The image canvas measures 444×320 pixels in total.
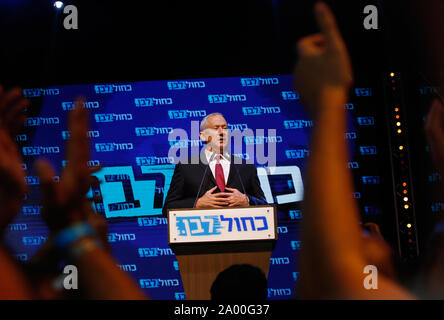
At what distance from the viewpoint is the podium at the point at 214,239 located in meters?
2.85

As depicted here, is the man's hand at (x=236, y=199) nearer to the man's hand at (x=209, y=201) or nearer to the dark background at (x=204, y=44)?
the man's hand at (x=209, y=201)

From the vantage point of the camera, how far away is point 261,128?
5.50 metres

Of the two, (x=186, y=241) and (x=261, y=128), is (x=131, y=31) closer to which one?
(x=261, y=128)

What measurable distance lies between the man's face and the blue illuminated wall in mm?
1468

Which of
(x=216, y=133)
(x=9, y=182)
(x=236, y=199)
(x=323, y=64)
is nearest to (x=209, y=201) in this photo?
(x=236, y=199)

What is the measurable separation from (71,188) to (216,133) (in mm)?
3127

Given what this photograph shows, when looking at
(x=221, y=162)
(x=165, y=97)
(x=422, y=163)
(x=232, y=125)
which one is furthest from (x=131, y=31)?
(x=422, y=163)

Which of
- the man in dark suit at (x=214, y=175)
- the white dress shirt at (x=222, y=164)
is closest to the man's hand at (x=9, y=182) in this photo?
the man in dark suit at (x=214, y=175)

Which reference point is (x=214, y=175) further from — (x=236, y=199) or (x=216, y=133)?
(x=236, y=199)

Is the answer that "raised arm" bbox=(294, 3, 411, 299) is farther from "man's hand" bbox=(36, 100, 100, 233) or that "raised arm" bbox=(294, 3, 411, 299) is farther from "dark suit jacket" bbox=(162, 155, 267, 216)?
"dark suit jacket" bbox=(162, 155, 267, 216)

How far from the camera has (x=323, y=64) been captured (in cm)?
79
